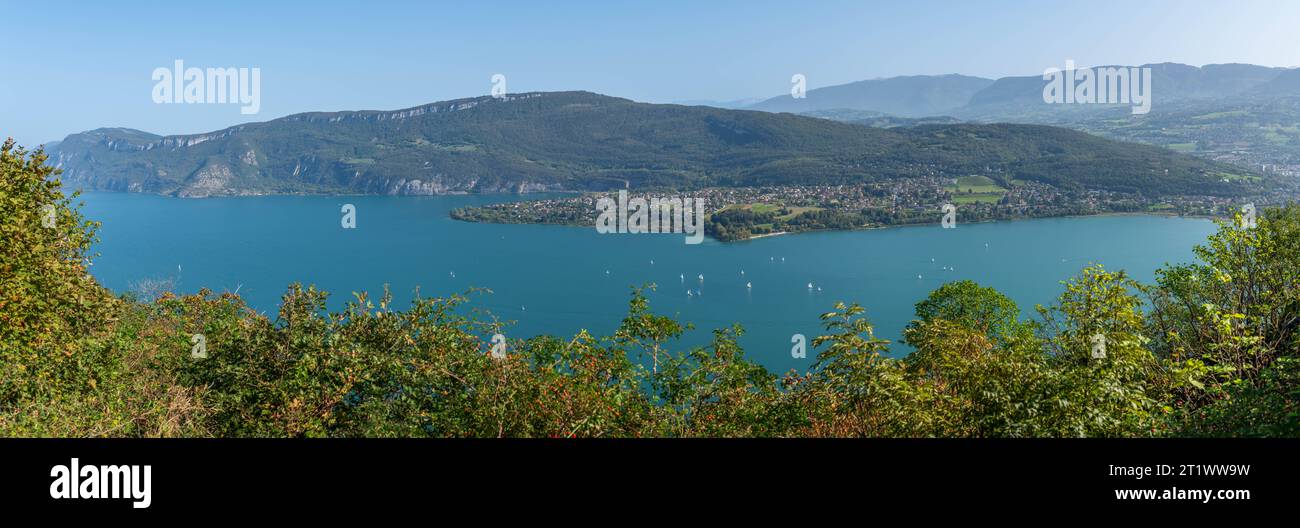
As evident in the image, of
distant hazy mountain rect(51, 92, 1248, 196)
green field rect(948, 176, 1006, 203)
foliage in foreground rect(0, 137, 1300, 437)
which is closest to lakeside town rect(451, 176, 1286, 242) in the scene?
green field rect(948, 176, 1006, 203)

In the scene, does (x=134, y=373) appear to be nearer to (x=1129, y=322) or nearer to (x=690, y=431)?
(x=690, y=431)

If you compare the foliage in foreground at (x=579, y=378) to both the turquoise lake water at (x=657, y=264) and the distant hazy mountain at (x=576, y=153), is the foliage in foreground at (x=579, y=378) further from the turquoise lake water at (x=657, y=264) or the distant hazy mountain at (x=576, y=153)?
the distant hazy mountain at (x=576, y=153)

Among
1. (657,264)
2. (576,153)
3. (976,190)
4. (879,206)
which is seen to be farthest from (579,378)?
(576,153)

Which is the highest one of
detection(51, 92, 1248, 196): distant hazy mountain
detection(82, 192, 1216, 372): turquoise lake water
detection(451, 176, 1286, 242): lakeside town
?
detection(51, 92, 1248, 196): distant hazy mountain

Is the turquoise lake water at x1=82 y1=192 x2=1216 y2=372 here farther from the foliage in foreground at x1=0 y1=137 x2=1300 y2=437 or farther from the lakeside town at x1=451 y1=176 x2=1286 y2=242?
the foliage in foreground at x1=0 y1=137 x2=1300 y2=437

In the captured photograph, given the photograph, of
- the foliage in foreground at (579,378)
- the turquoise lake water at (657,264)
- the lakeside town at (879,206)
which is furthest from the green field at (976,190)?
the foliage in foreground at (579,378)

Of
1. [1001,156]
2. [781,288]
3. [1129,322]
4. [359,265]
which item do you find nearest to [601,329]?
[781,288]
